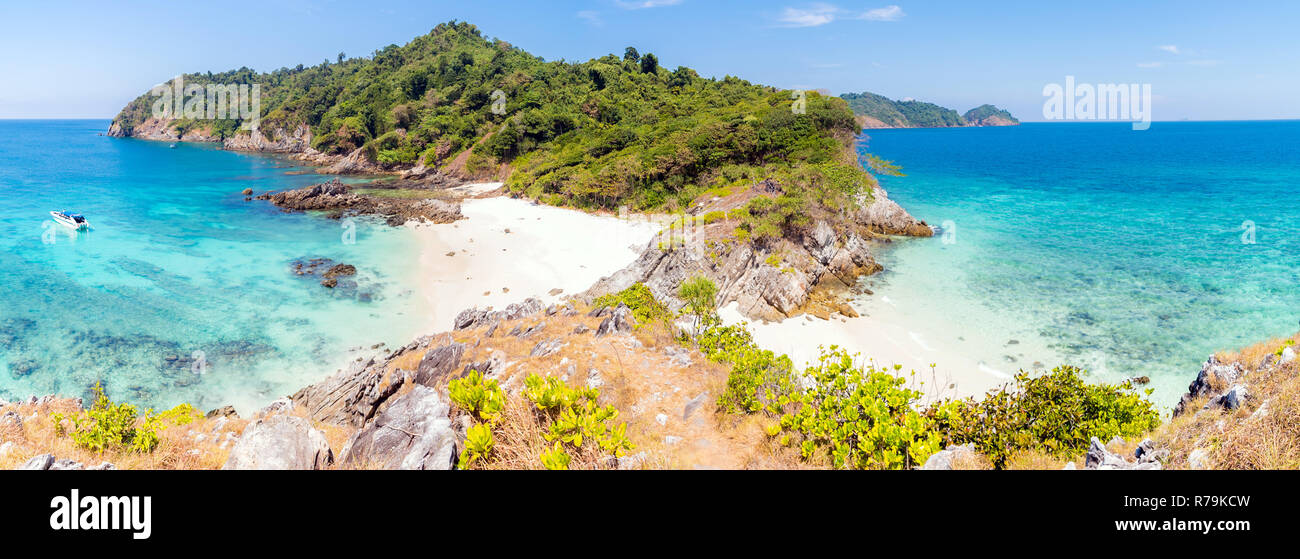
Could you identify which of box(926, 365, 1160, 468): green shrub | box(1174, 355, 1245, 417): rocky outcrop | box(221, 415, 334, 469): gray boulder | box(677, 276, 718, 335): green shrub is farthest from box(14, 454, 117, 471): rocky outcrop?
box(1174, 355, 1245, 417): rocky outcrop

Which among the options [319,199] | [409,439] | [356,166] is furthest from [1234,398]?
[356,166]

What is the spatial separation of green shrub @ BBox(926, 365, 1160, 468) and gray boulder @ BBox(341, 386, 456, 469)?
788 centimetres

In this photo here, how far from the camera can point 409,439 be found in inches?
311

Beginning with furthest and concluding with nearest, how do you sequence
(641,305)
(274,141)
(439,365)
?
(274,141)
(641,305)
(439,365)

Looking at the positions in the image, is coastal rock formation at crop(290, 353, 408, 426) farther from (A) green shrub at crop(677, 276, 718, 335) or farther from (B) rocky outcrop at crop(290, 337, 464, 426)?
(A) green shrub at crop(677, 276, 718, 335)

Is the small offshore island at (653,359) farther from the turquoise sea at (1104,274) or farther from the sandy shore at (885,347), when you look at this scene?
the turquoise sea at (1104,274)

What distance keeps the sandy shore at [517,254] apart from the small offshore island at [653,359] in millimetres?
245

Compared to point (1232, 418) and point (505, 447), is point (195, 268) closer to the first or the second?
point (505, 447)

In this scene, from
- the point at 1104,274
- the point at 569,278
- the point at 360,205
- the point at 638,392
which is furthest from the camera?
the point at 360,205

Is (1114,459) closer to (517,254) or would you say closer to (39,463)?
(39,463)

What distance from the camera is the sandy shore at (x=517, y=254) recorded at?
2694 centimetres

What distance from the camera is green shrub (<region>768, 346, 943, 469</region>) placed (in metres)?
6.94

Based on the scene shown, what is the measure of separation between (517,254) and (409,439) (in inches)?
1059
